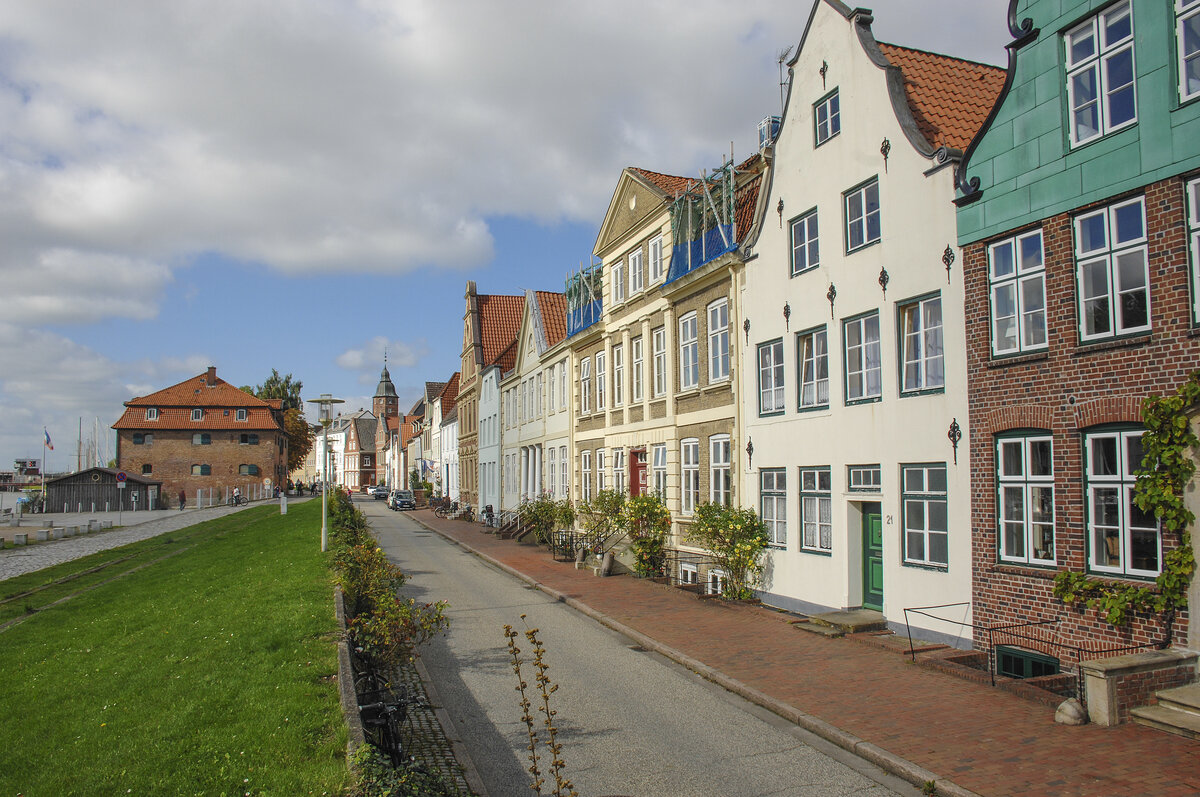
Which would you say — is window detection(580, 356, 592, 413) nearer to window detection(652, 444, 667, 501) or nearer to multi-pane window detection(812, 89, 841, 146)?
window detection(652, 444, 667, 501)

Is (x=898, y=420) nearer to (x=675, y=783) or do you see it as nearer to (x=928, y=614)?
(x=928, y=614)

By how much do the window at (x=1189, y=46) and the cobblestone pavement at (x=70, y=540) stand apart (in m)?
29.6

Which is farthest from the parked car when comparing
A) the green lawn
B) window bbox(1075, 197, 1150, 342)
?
window bbox(1075, 197, 1150, 342)

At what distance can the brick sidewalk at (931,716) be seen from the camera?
6953 millimetres

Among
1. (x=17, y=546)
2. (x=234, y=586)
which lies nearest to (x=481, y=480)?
(x=17, y=546)

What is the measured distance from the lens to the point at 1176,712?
8023 millimetres

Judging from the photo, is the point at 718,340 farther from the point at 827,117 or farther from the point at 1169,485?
the point at 1169,485

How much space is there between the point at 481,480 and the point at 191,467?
44.1 m

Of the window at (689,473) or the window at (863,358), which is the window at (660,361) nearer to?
the window at (689,473)

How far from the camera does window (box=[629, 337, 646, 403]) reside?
24.3 m

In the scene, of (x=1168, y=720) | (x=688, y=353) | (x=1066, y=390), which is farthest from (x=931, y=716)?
(x=688, y=353)

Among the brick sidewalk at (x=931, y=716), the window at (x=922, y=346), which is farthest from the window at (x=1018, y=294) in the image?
the brick sidewalk at (x=931, y=716)

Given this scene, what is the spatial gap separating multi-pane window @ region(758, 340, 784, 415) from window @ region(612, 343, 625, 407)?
8.58 m

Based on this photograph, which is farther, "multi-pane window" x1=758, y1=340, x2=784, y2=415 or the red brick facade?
"multi-pane window" x1=758, y1=340, x2=784, y2=415
